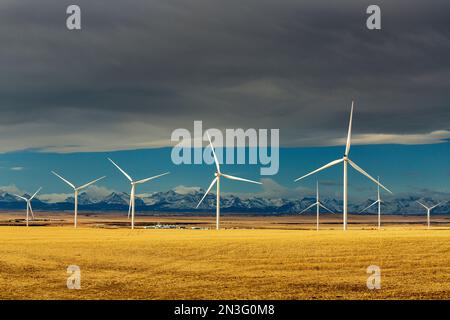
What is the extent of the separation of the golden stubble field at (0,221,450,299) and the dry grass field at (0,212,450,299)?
6cm

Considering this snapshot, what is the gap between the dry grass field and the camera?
112 ft

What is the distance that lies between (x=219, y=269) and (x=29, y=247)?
22.3m

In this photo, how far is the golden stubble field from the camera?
34.1 metres

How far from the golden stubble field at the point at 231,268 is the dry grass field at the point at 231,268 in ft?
0.19

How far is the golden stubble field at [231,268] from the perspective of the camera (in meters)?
34.1

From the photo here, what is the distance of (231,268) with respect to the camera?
4353cm

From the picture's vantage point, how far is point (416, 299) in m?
32.5

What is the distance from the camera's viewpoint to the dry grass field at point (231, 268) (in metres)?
34.1

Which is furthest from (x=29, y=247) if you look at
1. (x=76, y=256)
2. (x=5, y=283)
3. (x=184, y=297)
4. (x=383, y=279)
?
(x=383, y=279)

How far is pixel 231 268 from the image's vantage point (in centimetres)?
4353
